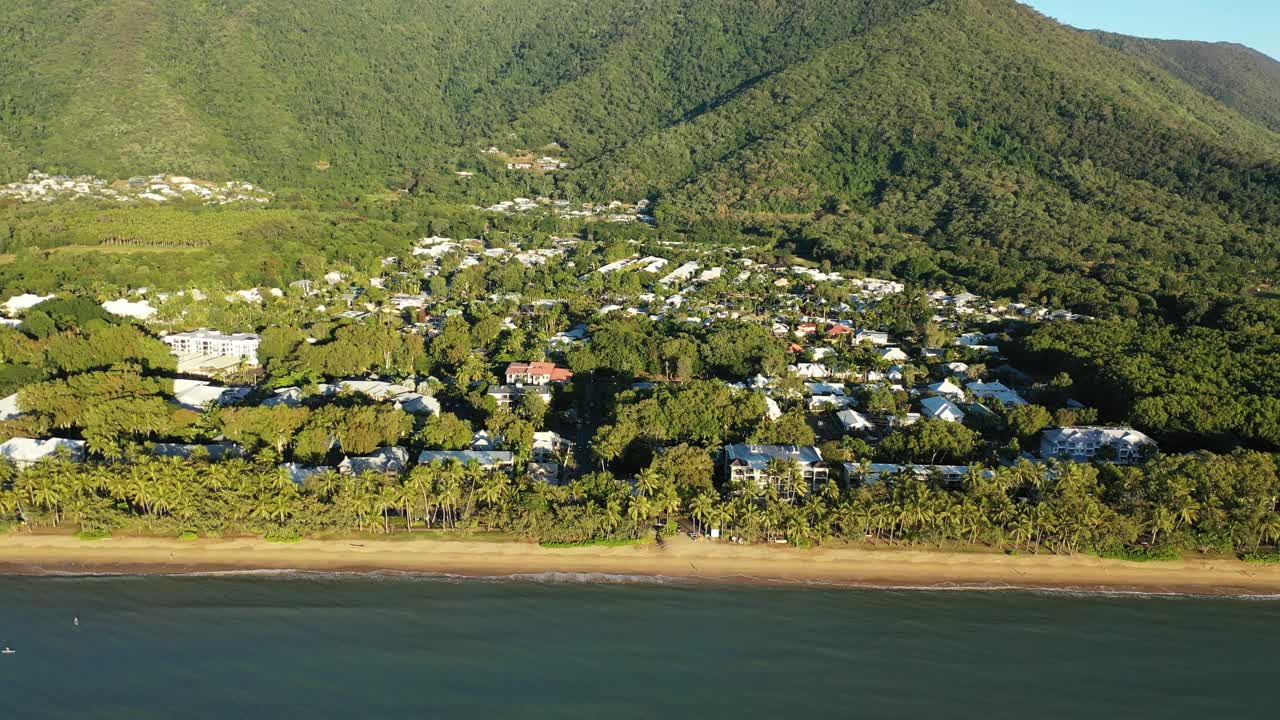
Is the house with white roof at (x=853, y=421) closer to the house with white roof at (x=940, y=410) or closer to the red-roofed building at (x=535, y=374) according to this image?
the house with white roof at (x=940, y=410)

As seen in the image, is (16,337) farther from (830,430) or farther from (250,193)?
(250,193)

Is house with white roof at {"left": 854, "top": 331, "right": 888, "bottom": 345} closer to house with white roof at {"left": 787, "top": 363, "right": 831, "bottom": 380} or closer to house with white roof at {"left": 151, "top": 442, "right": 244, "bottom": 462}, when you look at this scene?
house with white roof at {"left": 787, "top": 363, "right": 831, "bottom": 380}

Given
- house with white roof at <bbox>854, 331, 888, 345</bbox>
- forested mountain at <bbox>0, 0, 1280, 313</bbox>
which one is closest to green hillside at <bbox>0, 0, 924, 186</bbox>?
forested mountain at <bbox>0, 0, 1280, 313</bbox>

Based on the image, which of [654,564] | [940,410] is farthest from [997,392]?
[654,564]

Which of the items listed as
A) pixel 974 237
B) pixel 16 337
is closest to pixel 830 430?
pixel 16 337

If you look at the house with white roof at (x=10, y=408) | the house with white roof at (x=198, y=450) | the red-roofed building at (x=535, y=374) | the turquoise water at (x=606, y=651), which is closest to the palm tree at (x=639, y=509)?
the turquoise water at (x=606, y=651)

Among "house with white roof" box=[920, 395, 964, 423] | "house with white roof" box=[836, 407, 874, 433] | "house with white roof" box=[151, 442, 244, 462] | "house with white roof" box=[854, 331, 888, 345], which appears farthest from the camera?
"house with white roof" box=[854, 331, 888, 345]
